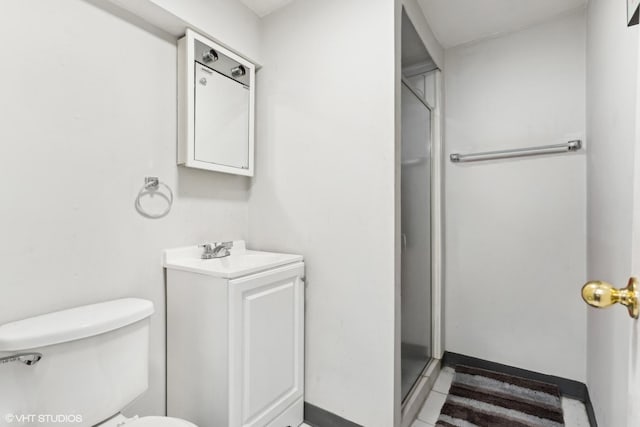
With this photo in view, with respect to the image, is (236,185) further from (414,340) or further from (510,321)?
(510,321)

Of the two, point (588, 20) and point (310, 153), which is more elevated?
point (588, 20)

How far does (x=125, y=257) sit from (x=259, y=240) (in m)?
0.70

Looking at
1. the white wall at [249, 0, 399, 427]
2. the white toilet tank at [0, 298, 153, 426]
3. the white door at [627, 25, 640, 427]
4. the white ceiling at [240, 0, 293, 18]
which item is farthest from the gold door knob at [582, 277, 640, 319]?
the white ceiling at [240, 0, 293, 18]

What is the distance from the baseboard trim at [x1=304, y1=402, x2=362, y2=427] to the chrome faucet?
904 mm

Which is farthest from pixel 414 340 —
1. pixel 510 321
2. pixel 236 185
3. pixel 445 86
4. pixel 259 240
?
pixel 445 86

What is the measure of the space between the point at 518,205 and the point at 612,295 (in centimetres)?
163

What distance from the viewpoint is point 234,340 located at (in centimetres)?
121

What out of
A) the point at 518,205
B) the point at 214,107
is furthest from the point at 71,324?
the point at 518,205

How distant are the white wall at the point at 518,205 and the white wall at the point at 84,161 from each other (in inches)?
70.9

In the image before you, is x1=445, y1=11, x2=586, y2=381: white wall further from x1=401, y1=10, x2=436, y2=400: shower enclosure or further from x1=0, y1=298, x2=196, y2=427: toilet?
x1=0, y1=298, x2=196, y2=427: toilet

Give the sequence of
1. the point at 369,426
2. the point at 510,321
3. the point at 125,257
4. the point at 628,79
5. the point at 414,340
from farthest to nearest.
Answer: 1. the point at 510,321
2. the point at 414,340
3. the point at 369,426
4. the point at 125,257
5. the point at 628,79

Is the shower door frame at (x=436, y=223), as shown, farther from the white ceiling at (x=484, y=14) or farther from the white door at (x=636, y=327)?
the white door at (x=636, y=327)

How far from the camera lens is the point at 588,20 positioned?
1708mm

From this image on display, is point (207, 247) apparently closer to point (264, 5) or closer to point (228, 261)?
point (228, 261)
